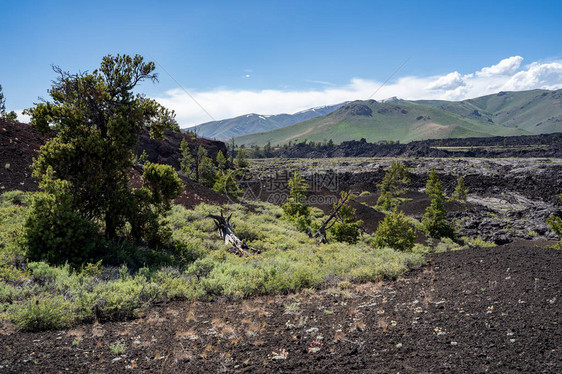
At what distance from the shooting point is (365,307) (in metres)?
7.31

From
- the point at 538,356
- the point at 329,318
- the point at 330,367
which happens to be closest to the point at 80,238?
the point at 329,318

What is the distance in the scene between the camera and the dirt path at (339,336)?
186 inches

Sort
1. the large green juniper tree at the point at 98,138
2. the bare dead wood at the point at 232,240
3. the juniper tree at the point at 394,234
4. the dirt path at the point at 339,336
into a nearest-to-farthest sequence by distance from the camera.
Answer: the dirt path at the point at 339,336
the large green juniper tree at the point at 98,138
the bare dead wood at the point at 232,240
the juniper tree at the point at 394,234

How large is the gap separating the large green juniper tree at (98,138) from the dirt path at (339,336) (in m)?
5.24

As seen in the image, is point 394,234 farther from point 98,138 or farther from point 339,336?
point 98,138

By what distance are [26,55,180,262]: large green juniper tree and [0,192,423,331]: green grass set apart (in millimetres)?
1786

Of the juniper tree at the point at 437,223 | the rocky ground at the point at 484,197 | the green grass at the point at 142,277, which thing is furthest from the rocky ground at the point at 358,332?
the rocky ground at the point at 484,197

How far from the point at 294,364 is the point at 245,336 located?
4.74 ft

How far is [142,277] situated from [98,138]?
5.28 metres

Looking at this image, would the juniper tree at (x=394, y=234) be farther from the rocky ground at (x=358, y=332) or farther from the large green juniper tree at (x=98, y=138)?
the large green juniper tree at (x=98, y=138)

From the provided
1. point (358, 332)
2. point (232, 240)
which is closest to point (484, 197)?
point (232, 240)

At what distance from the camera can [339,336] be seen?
5.72m

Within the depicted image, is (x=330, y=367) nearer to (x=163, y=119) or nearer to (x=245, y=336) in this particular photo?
(x=245, y=336)

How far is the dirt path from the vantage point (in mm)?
4727
